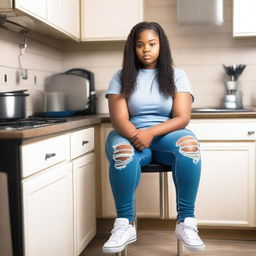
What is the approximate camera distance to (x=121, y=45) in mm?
3406

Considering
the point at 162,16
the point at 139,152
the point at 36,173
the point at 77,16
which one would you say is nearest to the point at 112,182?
the point at 139,152

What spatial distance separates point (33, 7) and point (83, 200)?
1.02 m

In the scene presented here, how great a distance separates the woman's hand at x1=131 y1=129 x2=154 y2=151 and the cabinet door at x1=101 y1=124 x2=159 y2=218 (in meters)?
0.70

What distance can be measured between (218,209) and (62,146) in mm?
1186

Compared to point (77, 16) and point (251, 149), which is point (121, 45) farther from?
point (251, 149)

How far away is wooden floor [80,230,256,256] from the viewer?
2564mm

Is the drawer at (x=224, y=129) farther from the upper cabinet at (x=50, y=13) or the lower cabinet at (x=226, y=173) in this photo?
the upper cabinet at (x=50, y=13)

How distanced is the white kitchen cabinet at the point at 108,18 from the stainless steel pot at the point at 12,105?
1.25 meters

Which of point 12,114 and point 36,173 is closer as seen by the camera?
point 36,173

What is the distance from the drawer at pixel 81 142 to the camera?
2.23 meters

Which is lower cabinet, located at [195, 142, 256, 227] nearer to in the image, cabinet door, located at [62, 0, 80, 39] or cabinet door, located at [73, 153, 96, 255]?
cabinet door, located at [73, 153, 96, 255]

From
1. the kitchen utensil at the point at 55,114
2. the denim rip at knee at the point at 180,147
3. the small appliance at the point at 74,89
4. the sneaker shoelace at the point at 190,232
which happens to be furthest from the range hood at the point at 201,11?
the sneaker shoelace at the point at 190,232

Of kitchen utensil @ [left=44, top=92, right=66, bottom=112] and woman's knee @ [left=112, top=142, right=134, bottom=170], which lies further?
kitchen utensil @ [left=44, top=92, right=66, bottom=112]

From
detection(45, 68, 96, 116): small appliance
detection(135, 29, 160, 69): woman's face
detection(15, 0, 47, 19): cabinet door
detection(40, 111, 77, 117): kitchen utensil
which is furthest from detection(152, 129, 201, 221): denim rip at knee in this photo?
detection(45, 68, 96, 116): small appliance
